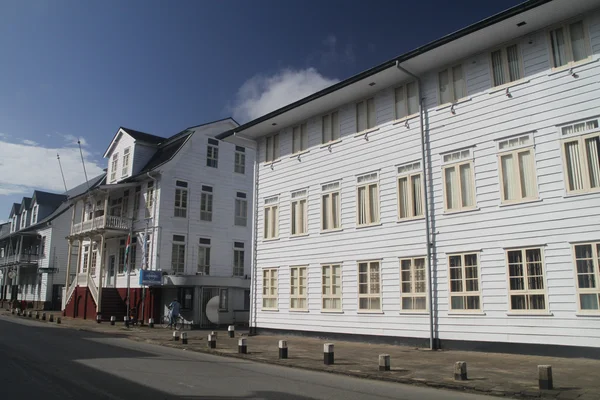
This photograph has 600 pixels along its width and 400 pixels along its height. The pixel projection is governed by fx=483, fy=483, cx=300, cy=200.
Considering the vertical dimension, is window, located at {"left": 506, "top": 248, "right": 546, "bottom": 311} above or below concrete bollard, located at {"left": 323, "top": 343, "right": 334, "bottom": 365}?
above

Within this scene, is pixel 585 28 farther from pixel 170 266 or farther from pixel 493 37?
pixel 170 266

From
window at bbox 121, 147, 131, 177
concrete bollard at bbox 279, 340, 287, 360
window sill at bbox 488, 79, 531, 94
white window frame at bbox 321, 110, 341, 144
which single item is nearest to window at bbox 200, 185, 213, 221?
window at bbox 121, 147, 131, 177

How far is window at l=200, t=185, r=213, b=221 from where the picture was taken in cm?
3431

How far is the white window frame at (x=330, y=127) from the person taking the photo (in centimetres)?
2200

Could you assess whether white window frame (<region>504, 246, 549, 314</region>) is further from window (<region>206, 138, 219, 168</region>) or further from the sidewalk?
window (<region>206, 138, 219, 168</region>)

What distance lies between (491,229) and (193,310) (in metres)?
19.7

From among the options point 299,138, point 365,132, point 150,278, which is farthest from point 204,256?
point 365,132

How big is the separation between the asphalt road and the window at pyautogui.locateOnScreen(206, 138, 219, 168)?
21.4 m

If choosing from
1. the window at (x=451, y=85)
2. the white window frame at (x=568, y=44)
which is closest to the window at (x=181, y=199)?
the window at (x=451, y=85)

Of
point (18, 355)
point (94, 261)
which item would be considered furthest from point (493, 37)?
point (94, 261)

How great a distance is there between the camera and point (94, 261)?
39.6 meters

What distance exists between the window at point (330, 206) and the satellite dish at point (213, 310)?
1155cm

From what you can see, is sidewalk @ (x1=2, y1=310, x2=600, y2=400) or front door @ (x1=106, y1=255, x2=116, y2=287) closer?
sidewalk @ (x1=2, y1=310, x2=600, y2=400)

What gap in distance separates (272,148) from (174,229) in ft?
36.5
